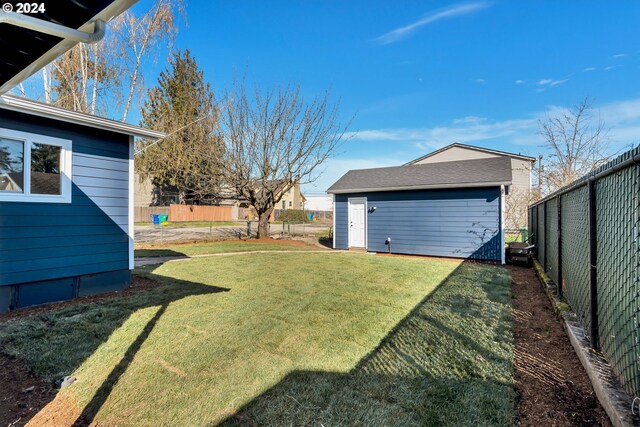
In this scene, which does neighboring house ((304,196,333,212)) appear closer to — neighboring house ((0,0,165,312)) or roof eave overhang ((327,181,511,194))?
roof eave overhang ((327,181,511,194))

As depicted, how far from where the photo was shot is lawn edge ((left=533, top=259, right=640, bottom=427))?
69.3 inches

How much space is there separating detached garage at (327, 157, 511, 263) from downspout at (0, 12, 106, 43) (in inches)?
391

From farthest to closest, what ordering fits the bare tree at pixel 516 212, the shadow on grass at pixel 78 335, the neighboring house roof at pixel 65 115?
the bare tree at pixel 516 212, the neighboring house roof at pixel 65 115, the shadow on grass at pixel 78 335

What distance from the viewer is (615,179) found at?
2324mm

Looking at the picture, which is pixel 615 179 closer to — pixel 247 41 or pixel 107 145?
pixel 107 145

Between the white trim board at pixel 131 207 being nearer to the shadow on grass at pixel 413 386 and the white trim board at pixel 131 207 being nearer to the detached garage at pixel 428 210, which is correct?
the shadow on grass at pixel 413 386

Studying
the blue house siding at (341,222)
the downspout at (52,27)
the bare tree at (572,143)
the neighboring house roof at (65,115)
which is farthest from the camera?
the blue house siding at (341,222)

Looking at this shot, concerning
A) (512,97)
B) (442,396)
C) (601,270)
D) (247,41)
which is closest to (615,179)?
(601,270)

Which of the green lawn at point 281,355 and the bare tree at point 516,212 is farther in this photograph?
the bare tree at point 516,212

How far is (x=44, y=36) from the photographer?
5.18 ft

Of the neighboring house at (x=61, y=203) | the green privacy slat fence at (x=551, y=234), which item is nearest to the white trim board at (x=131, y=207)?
the neighboring house at (x=61, y=203)

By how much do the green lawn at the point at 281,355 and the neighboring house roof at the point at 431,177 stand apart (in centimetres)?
500

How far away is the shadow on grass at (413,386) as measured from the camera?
6.59ft

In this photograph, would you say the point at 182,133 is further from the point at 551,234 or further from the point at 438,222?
the point at 551,234
